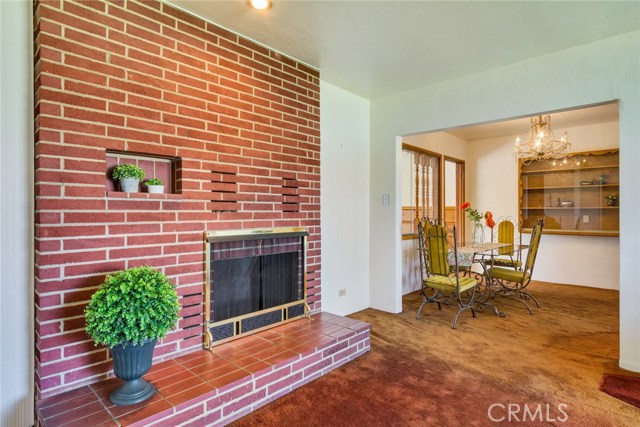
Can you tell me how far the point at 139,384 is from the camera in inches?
70.2

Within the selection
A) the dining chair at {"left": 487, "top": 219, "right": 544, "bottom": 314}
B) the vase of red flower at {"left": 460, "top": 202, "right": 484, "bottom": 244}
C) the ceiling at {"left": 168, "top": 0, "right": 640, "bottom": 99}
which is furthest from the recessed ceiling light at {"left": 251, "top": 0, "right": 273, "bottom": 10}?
the dining chair at {"left": 487, "top": 219, "right": 544, "bottom": 314}

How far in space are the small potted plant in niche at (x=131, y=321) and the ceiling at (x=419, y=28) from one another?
5.98 ft

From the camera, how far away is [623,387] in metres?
2.26

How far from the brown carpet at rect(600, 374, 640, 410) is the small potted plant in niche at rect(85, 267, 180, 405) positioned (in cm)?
277

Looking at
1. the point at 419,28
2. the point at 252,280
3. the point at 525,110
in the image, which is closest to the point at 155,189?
the point at 252,280

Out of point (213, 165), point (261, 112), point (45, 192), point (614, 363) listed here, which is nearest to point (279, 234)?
point (213, 165)

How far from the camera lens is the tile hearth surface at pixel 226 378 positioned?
1651mm

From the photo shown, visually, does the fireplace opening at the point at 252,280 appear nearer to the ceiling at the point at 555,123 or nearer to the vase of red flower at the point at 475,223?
the vase of red flower at the point at 475,223

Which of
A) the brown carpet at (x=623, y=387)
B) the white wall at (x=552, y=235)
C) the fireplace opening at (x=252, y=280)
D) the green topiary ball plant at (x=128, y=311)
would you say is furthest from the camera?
the white wall at (x=552, y=235)

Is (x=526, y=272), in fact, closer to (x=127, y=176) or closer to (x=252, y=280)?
(x=252, y=280)

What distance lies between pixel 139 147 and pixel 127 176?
0.21 meters

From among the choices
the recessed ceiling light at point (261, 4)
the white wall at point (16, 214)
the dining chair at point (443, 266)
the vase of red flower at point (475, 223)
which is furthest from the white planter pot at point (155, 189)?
the vase of red flower at point (475, 223)

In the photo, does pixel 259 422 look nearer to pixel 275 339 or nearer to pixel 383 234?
pixel 275 339

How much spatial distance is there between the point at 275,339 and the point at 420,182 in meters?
3.59
